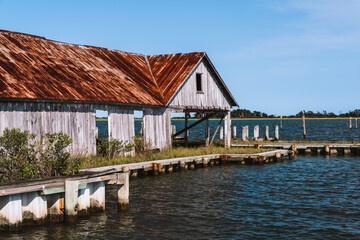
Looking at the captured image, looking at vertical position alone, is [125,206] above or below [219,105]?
below

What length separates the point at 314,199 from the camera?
1762cm

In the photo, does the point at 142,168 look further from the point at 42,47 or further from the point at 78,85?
the point at 42,47

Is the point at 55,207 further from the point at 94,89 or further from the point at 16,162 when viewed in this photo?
the point at 94,89

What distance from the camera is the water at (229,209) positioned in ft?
41.3

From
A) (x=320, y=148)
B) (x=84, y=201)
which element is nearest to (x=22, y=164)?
(x=84, y=201)

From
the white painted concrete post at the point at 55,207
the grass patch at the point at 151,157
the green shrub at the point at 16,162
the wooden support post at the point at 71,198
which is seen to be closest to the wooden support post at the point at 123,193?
the wooden support post at the point at 71,198

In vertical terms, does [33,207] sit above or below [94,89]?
below

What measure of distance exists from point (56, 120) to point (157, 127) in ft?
25.7

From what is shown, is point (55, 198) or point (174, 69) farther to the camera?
point (174, 69)

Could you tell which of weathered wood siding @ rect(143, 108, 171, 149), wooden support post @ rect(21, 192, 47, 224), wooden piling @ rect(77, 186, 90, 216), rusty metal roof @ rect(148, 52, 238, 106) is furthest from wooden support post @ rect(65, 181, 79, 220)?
rusty metal roof @ rect(148, 52, 238, 106)

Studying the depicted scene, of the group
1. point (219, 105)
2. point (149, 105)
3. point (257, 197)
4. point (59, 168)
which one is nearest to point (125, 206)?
point (59, 168)

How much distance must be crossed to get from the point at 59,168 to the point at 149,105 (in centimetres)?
1159

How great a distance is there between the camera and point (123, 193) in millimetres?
14750

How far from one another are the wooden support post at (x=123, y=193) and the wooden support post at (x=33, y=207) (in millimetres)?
2772
